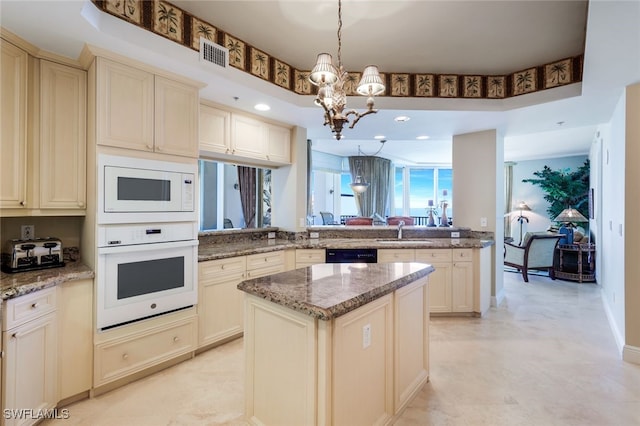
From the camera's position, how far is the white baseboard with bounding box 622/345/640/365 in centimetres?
266

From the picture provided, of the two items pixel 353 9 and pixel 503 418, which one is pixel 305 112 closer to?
pixel 353 9

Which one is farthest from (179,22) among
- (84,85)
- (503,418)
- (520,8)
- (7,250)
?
(503,418)

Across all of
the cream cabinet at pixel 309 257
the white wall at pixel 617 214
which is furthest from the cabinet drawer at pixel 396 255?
the white wall at pixel 617 214

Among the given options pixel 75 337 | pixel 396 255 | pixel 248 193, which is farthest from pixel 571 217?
pixel 75 337

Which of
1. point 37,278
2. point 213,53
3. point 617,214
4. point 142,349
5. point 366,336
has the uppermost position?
point 213,53

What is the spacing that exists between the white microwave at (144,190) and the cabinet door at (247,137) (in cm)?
84

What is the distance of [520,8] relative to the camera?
2223 mm

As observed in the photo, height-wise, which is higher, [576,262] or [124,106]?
[124,106]

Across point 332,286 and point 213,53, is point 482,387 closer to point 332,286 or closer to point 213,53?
point 332,286

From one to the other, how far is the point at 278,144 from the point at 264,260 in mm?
1477

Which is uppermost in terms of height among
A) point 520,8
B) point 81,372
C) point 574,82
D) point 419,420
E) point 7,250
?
point 520,8

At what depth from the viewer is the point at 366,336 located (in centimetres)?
163

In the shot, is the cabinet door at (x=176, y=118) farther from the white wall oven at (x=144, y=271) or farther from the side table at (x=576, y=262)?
the side table at (x=576, y=262)

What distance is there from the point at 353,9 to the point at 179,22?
1275 mm
